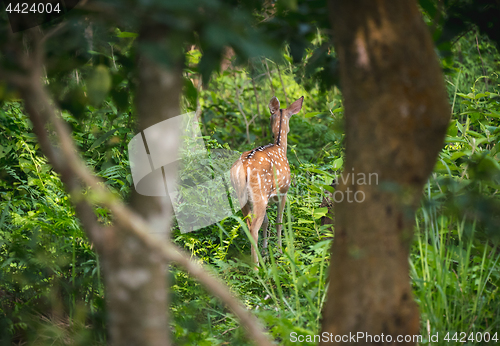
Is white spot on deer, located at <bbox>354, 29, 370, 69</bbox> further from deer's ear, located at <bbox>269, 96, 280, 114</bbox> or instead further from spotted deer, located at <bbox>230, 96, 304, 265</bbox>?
deer's ear, located at <bbox>269, 96, 280, 114</bbox>

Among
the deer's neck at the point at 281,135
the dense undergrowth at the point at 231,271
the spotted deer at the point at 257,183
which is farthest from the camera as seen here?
the deer's neck at the point at 281,135

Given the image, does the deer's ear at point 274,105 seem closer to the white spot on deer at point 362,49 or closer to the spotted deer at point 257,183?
the spotted deer at point 257,183

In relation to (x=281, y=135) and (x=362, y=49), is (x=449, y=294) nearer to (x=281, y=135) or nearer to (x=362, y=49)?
(x=362, y=49)

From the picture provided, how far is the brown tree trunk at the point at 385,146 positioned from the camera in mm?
1222

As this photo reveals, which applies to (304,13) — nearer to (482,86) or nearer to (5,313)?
(5,313)

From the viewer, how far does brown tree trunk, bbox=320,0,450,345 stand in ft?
4.01

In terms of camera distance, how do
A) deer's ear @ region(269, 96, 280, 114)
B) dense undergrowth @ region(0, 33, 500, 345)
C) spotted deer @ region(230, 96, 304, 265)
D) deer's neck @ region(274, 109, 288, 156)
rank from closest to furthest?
1. dense undergrowth @ region(0, 33, 500, 345)
2. spotted deer @ region(230, 96, 304, 265)
3. deer's neck @ region(274, 109, 288, 156)
4. deer's ear @ region(269, 96, 280, 114)

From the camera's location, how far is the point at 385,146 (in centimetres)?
124

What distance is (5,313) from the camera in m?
2.19

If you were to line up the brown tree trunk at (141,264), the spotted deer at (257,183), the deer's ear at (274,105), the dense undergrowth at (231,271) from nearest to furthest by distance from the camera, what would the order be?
1. the brown tree trunk at (141,264)
2. the dense undergrowth at (231,271)
3. the spotted deer at (257,183)
4. the deer's ear at (274,105)

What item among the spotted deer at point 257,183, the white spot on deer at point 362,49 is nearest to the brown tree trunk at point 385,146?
the white spot on deer at point 362,49

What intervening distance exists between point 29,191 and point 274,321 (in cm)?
285

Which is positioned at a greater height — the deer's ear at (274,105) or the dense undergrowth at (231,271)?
the deer's ear at (274,105)

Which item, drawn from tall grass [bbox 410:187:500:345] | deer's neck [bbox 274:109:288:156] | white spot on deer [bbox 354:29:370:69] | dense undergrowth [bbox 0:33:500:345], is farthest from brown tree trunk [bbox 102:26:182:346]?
deer's neck [bbox 274:109:288:156]
